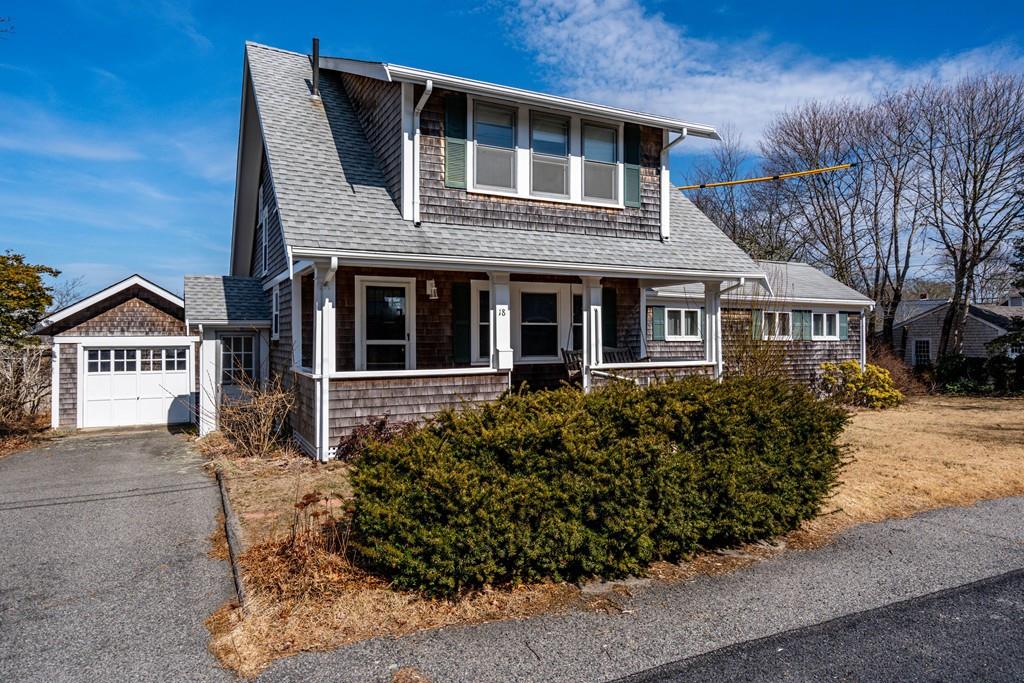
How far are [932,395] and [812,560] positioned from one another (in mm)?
20108

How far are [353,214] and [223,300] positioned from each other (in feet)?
17.5

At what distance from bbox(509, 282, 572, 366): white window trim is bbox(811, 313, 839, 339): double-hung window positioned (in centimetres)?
1028

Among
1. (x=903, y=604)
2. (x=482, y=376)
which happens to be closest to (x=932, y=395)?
(x=482, y=376)

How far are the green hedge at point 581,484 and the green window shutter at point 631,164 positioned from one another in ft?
22.8

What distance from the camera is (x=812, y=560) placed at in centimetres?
561

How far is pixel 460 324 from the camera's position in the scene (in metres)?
11.5

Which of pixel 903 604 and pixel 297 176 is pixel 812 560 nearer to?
pixel 903 604

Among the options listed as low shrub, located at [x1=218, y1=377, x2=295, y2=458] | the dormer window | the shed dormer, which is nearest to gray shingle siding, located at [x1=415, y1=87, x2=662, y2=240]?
the shed dormer

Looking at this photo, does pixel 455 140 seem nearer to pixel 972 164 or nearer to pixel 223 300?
pixel 223 300

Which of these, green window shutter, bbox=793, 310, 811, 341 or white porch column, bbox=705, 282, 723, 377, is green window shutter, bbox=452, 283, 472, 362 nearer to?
white porch column, bbox=705, 282, 723, 377

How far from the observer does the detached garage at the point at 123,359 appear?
13680mm

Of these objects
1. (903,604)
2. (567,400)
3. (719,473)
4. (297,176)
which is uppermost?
(297,176)

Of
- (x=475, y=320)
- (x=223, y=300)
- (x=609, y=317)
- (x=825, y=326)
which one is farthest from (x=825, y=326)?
(x=223, y=300)

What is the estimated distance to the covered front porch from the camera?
926 centimetres
